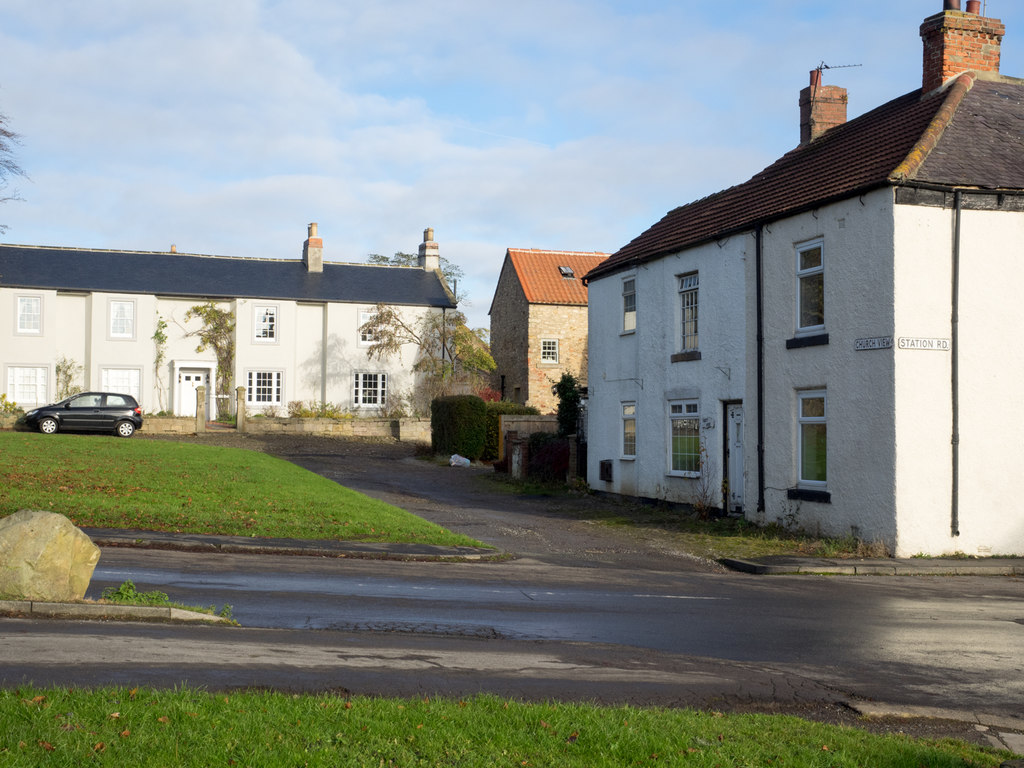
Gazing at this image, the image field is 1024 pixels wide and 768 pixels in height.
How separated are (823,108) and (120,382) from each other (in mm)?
35379

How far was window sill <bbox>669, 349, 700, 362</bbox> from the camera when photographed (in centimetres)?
2217

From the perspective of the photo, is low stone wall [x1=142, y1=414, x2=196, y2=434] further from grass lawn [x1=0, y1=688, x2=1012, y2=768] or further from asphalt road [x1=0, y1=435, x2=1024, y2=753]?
grass lawn [x1=0, y1=688, x2=1012, y2=768]

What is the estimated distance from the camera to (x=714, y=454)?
21297mm

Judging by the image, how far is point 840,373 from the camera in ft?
57.6

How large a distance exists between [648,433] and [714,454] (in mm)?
3032

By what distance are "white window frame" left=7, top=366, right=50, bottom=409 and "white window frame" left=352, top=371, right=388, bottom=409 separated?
14274mm

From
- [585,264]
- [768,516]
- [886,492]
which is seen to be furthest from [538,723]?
[585,264]

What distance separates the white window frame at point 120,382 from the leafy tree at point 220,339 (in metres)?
3.11

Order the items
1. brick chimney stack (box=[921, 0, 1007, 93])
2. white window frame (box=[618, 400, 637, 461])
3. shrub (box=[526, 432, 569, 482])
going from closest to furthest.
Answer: brick chimney stack (box=[921, 0, 1007, 93])
white window frame (box=[618, 400, 637, 461])
shrub (box=[526, 432, 569, 482])

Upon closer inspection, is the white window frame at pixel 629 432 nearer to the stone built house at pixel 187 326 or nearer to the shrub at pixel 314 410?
the shrub at pixel 314 410

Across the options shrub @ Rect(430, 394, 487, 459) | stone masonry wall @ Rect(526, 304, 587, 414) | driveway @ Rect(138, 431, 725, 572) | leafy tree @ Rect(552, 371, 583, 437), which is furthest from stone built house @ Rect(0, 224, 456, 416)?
leafy tree @ Rect(552, 371, 583, 437)

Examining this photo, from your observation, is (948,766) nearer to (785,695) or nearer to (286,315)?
(785,695)

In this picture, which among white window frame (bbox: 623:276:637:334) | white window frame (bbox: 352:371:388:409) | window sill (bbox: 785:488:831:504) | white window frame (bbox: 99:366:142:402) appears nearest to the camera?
window sill (bbox: 785:488:831:504)

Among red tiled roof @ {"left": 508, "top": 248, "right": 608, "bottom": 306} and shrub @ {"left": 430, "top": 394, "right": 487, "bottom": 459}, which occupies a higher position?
A: red tiled roof @ {"left": 508, "top": 248, "right": 608, "bottom": 306}
